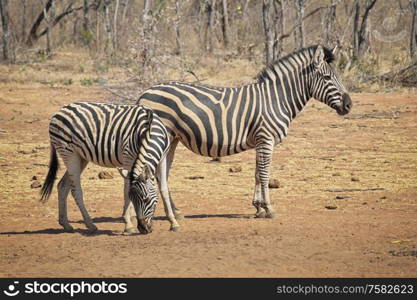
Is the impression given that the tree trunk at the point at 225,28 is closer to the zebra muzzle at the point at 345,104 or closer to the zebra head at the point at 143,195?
the zebra muzzle at the point at 345,104

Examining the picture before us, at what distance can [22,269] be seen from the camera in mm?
6996

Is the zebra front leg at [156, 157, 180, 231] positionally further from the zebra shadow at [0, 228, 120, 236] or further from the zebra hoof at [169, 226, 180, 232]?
the zebra shadow at [0, 228, 120, 236]

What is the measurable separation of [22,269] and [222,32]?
910 inches

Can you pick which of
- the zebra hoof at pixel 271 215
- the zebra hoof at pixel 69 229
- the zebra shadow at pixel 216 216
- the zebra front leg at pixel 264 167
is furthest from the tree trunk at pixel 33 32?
the zebra hoof at pixel 271 215

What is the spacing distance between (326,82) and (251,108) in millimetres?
1015

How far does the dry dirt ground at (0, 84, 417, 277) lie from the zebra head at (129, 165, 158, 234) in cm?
24

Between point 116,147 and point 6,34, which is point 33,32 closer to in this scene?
point 6,34

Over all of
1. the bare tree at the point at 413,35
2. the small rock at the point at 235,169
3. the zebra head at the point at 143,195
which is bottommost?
the small rock at the point at 235,169

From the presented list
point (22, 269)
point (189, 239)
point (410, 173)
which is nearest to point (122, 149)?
point (189, 239)

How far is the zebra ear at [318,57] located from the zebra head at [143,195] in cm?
274

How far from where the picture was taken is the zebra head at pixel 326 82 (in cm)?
955

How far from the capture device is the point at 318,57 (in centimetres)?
955

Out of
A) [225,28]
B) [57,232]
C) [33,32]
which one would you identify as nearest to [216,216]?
[57,232]

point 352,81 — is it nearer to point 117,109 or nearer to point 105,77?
point 105,77
